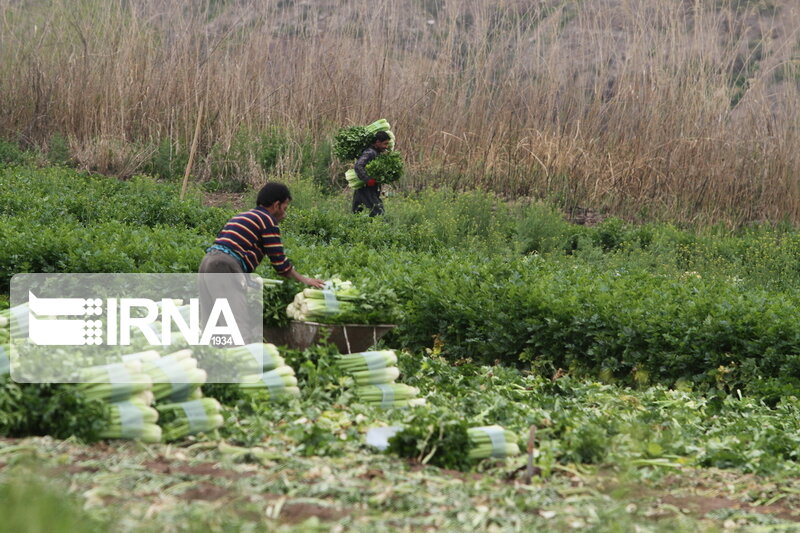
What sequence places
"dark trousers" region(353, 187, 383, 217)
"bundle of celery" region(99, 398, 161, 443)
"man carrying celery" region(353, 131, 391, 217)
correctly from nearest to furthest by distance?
"bundle of celery" region(99, 398, 161, 443), "man carrying celery" region(353, 131, 391, 217), "dark trousers" region(353, 187, 383, 217)

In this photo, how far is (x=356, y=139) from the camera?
12.0 metres

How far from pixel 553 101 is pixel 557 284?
293 inches

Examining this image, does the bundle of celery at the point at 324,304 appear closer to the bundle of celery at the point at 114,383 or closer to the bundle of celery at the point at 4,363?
the bundle of celery at the point at 114,383

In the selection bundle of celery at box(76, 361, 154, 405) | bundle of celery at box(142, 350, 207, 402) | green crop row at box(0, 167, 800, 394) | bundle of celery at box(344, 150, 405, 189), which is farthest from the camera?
bundle of celery at box(344, 150, 405, 189)

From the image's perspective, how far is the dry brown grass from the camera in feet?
43.5

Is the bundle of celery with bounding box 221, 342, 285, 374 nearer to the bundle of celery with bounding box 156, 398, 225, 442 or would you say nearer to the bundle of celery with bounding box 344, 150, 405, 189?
the bundle of celery with bounding box 156, 398, 225, 442

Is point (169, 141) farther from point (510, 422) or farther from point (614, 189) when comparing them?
point (510, 422)

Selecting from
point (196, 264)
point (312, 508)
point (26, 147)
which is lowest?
point (26, 147)

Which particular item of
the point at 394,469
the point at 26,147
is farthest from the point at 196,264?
the point at 26,147

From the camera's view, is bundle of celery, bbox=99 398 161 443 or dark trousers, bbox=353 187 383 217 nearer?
bundle of celery, bbox=99 398 161 443

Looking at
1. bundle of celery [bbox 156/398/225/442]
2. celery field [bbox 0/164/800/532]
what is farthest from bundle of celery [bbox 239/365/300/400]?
bundle of celery [bbox 156/398/225/442]

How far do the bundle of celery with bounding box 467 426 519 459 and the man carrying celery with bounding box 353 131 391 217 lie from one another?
725cm

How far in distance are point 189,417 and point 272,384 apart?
741 mm

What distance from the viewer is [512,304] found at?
6.98 meters
